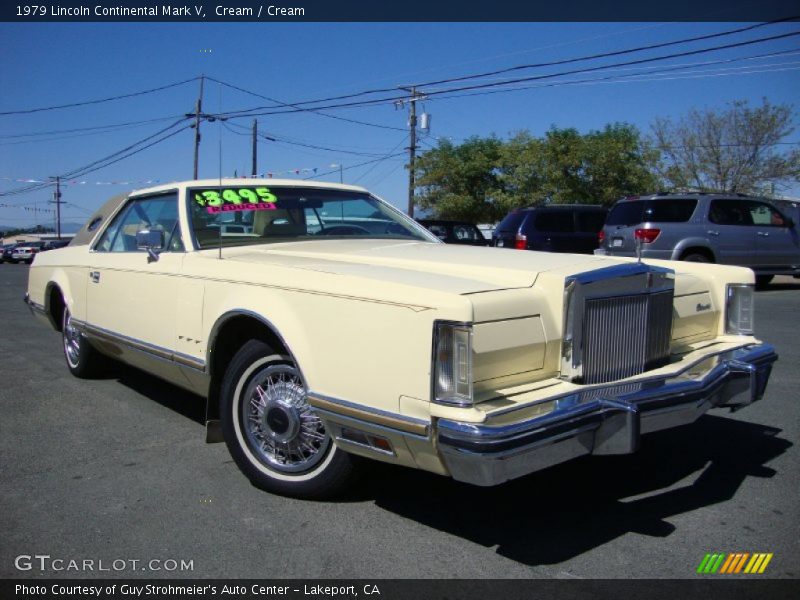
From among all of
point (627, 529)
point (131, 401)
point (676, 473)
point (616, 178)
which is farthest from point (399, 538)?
point (616, 178)

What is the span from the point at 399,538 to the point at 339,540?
258 mm

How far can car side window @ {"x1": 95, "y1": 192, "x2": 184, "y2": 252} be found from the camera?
4.56 m

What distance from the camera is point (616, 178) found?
27.4m

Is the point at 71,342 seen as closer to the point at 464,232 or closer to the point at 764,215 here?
the point at 464,232

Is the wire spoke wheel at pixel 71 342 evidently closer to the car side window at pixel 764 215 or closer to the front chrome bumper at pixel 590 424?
the front chrome bumper at pixel 590 424

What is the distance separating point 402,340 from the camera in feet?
9.00

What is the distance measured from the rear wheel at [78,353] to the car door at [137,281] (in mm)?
508

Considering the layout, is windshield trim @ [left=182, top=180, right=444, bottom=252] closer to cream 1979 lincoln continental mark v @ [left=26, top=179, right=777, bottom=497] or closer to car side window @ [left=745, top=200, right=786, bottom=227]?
cream 1979 lincoln continental mark v @ [left=26, top=179, right=777, bottom=497]

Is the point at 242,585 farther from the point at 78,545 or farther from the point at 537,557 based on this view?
the point at 537,557

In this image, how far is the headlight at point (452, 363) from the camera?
264cm

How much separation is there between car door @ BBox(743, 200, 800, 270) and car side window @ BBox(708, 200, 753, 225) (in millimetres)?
118

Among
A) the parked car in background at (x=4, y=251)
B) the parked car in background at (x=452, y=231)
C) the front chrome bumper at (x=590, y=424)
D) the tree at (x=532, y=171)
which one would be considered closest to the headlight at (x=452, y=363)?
the front chrome bumper at (x=590, y=424)

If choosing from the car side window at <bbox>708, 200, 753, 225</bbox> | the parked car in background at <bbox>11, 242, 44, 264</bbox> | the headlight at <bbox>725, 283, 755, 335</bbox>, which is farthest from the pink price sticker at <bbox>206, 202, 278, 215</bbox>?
the parked car in background at <bbox>11, 242, 44, 264</bbox>

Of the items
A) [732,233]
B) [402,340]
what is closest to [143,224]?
[402,340]
